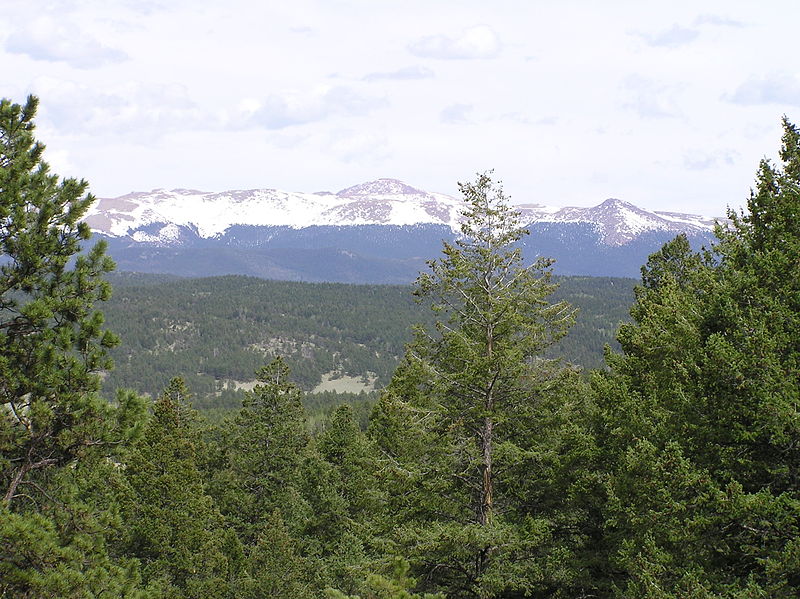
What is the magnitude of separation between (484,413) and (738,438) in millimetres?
6595

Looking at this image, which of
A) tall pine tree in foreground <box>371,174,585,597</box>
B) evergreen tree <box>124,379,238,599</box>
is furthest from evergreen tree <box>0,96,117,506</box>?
evergreen tree <box>124,379,238,599</box>

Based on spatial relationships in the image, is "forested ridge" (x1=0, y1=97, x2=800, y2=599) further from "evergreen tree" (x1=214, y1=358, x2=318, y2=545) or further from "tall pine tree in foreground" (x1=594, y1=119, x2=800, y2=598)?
"evergreen tree" (x1=214, y1=358, x2=318, y2=545)

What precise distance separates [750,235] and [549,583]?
951 centimetres

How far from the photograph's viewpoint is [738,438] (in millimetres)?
11859

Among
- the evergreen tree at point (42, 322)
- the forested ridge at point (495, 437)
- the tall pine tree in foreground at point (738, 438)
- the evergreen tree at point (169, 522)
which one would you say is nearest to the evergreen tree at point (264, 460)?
the evergreen tree at point (169, 522)

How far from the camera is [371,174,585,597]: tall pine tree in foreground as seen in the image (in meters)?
17.3

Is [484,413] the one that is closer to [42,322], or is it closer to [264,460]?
[42,322]

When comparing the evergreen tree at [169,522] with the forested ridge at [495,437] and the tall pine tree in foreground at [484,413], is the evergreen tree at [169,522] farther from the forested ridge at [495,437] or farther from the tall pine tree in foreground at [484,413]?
the tall pine tree in foreground at [484,413]

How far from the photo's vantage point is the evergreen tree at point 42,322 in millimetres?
12156

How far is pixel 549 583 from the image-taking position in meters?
17.5

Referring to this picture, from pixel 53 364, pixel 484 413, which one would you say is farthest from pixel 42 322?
pixel 484 413

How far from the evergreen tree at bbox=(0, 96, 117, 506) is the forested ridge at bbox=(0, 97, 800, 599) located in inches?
1.4

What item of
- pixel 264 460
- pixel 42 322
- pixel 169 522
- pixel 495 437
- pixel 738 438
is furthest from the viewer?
pixel 264 460

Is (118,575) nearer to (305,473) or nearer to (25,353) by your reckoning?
(25,353)
